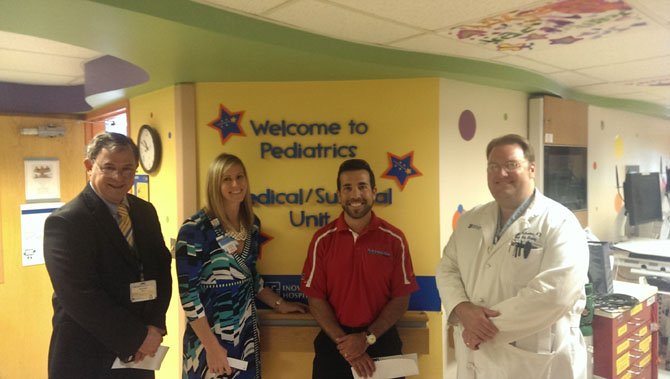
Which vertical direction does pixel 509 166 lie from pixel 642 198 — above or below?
above

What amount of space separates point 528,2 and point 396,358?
1.65m

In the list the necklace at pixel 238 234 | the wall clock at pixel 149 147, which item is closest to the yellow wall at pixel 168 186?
the wall clock at pixel 149 147

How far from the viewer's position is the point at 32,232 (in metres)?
3.89

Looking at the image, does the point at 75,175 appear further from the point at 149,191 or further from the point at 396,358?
the point at 396,358

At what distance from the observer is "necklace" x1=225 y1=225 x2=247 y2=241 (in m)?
2.06

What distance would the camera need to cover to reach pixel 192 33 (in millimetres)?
1812

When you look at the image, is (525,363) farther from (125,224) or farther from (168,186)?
(168,186)

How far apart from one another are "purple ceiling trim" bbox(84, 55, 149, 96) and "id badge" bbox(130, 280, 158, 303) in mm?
1530

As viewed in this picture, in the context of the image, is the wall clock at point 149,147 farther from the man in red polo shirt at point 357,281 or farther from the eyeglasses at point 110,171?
the man in red polo shirt at point 357,281

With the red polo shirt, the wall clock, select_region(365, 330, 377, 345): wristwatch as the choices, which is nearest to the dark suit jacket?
the red polo shirt

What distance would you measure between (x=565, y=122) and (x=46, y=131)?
4418mm

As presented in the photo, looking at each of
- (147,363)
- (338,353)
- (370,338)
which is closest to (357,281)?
(370,338)

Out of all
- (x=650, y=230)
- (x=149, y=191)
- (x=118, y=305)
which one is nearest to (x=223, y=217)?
(x=118, y=305)

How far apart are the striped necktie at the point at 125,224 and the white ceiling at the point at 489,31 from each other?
901mm
